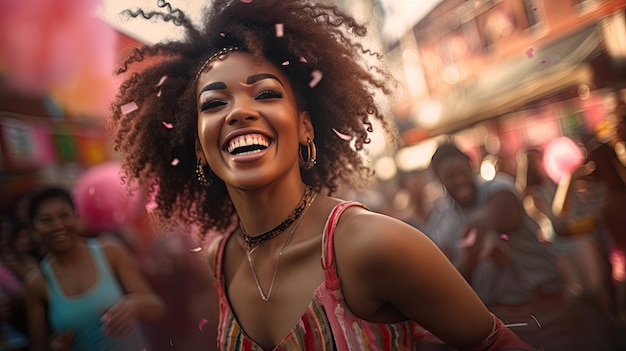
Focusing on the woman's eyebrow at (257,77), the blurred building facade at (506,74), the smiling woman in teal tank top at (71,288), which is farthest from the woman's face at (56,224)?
the blurred building facade at (506,74)

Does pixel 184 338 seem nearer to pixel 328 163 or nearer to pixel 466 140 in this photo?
pixel 328 163

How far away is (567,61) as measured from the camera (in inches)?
53.1

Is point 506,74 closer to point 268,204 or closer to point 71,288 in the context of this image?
point 268,204

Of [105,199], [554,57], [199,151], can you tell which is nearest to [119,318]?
[105,199]

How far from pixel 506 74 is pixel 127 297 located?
1261mm

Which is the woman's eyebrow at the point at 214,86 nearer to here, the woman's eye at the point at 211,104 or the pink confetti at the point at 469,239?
the woman's eye at the point at 211,104

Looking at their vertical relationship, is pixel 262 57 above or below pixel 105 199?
above

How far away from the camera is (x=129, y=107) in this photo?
1.45 metres

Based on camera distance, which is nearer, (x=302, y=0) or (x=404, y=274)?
(x=404, y=274)

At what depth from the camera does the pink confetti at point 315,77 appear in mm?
1347

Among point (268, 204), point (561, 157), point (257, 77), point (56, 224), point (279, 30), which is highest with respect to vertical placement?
point (279, 30)

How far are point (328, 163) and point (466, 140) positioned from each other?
40 cm

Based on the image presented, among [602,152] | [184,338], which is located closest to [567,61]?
[602,152]

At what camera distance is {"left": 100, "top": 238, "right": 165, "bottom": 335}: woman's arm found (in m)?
1.46
